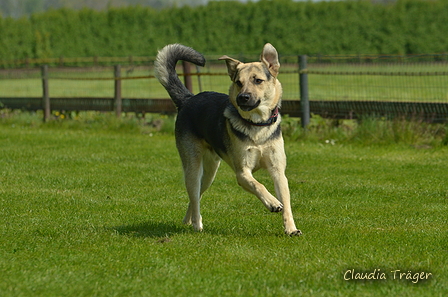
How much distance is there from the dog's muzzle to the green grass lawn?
1143 mm

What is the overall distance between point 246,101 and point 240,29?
38.6 meters

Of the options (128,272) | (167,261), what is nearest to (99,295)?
(128,272)

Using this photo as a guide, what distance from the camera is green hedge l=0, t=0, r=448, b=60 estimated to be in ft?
135

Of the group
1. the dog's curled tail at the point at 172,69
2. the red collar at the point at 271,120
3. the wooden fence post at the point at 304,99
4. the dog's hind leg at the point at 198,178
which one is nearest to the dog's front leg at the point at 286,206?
the red collar at the point at 271,120

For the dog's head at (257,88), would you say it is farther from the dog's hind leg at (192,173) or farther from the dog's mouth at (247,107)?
the dog's hind leg at (192,173)

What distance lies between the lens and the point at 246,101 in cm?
606

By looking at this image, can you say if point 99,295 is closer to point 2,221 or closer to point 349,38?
point 2,221

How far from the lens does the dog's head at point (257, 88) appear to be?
20.1 ft

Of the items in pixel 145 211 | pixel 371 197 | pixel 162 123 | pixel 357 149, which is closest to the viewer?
pixel 145 211

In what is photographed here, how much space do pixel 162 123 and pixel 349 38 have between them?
28465mm

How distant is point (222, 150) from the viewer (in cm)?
644

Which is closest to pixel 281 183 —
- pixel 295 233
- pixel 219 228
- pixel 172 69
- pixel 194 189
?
pixel 295 233

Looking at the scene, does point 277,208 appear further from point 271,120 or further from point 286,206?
point 271,120

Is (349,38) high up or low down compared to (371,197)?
up
